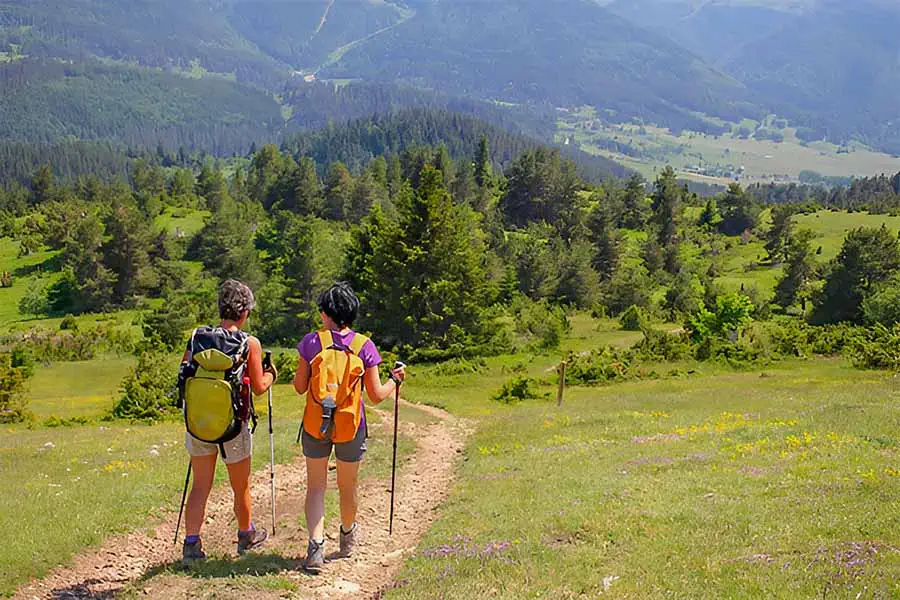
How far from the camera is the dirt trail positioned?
9.44 meters

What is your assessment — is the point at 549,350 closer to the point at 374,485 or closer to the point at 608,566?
the point at 374,485

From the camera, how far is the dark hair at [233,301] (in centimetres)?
938

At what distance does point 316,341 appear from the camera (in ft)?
31.4

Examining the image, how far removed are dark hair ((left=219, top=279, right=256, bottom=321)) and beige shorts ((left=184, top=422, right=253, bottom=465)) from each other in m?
1.63

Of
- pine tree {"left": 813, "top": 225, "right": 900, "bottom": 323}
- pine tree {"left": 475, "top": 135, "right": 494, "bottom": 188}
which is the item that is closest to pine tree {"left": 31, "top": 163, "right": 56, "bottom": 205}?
pine tree {"left": 475, "top": 135, "right": 494, "bottom": 188}

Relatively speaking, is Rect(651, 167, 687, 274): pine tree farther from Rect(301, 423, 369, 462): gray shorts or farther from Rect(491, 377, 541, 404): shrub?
Rect(301, 423, 369, 462): gray shorts

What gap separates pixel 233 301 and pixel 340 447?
2580mm

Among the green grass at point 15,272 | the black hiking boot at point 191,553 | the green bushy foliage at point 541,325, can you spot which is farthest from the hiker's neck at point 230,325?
the green grass at point 15,272

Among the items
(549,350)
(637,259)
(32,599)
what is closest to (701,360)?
(549,350)

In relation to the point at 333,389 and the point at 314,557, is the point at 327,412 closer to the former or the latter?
the point at 333,389

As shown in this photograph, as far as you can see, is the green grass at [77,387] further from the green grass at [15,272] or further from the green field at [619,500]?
the green grass at [15,272]

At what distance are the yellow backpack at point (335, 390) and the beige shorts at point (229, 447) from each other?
3.03 feet

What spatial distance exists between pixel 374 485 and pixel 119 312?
94.0 m

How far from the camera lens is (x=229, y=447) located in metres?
9.79
